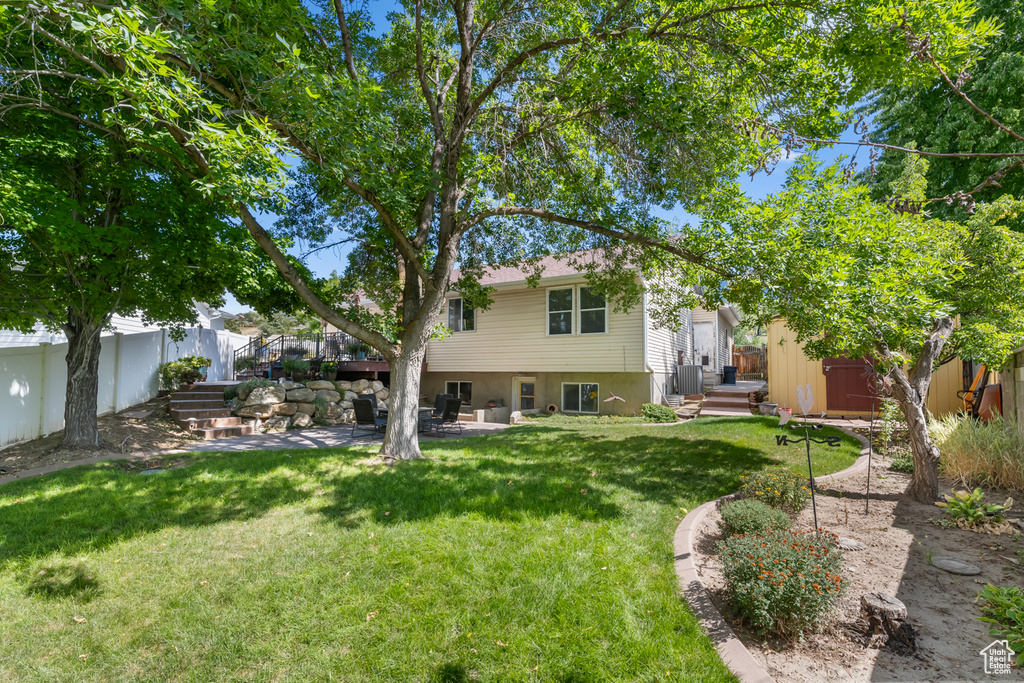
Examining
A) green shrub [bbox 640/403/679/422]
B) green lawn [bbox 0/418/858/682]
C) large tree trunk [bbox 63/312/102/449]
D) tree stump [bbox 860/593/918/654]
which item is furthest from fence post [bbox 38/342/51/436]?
green shrub [bbox 640/403/679/422]

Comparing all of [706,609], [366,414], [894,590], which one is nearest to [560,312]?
[366,414]

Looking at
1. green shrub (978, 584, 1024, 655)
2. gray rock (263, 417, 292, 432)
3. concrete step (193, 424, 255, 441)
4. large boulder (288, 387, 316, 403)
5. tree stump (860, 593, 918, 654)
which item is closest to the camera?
green shrub (978, 584, 1024, 655)

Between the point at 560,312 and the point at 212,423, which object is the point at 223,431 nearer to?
the point at 212,423

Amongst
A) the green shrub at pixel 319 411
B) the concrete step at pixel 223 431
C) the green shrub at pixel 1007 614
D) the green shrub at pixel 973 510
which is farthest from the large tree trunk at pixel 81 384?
the green shrub at pixel 973 510

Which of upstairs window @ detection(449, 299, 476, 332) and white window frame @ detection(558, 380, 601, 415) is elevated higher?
upstairs window @ detection(449, 299, 476, 332)

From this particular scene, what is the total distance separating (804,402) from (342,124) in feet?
21.2

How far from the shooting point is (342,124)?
637 cm

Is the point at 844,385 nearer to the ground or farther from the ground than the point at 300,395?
farther from the ground

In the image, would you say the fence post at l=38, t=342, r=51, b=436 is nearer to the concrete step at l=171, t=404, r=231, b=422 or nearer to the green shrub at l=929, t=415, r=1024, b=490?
the concrete step at l=171, t=404, r=231, b=422

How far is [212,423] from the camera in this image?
1195 centimetres

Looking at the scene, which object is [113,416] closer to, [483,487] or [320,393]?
[320,393]

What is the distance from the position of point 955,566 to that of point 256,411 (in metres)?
13.6

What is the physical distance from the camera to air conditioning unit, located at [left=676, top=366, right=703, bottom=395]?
18.7m

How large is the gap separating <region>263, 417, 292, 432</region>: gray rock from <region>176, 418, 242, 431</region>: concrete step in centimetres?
64
